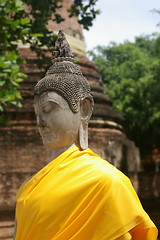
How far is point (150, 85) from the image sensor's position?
50.8ft

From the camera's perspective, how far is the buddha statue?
2.42m

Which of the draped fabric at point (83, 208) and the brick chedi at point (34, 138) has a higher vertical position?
the draped fabric at point (83, 208)

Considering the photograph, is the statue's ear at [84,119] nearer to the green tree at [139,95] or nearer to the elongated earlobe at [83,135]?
the elongated earlobe at [83,135]

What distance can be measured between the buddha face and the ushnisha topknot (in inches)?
1.5

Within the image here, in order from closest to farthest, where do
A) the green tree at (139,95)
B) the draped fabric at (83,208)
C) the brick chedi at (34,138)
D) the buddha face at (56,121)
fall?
the draped fabric at (83,208), the buddha face at (56,121), the brick chedi at (34,138), the green tree at (139,95)

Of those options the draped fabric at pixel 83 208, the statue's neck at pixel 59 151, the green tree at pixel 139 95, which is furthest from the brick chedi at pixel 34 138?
the draped fabric at pixel 83 208

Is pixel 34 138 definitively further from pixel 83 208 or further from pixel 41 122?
pixel 83 208

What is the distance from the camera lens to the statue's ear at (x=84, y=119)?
288 centimetres

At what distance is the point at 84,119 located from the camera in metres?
2.93

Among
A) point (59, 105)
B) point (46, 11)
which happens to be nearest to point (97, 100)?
point (46, 11)

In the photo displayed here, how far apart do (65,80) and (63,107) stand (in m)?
0.18

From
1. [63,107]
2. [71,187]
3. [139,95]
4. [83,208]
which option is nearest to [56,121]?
[63,107]

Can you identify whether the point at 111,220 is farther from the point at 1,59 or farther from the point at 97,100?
the point at 97,100

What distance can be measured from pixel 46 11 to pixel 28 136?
285 cm
